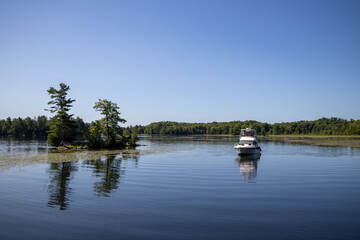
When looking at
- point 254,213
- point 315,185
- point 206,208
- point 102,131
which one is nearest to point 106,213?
point 206,208

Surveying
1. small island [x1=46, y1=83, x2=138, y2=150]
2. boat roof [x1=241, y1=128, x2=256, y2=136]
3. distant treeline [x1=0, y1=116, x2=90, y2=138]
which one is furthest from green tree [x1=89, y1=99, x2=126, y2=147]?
distant treeline [x1=0, y1=116, x2=90, y2=138]

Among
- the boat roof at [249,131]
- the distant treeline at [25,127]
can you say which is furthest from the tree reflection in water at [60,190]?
the distant treeline at [25,127]

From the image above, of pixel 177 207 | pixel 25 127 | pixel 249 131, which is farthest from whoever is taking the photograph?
pixel 25 127

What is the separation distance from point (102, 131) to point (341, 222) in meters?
60.5

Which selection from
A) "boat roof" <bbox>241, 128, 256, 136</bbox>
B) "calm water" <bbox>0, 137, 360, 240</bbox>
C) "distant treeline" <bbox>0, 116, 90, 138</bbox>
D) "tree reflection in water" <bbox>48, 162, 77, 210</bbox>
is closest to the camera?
"calm water" <bbox>0, 137, 360, 240</bbox>

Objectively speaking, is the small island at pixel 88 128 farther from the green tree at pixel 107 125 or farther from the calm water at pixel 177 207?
the calm water at pixel 177 207

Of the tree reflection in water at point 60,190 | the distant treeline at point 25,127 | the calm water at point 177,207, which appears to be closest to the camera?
the calm water at point 177,207

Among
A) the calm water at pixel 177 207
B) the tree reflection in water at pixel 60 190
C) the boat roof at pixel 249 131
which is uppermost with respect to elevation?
the boat roof at pixel 249 131

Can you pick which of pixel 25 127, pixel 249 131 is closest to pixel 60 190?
pixel 249 131

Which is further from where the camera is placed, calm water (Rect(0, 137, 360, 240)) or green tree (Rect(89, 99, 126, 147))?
green tree (Rect(89, 99, 126, 147))

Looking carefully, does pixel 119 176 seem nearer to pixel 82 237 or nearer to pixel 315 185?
pixel 82 237

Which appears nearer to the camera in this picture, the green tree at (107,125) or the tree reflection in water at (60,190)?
the tree reflection in water at (60,190)

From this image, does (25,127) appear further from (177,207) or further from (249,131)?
(177,207)

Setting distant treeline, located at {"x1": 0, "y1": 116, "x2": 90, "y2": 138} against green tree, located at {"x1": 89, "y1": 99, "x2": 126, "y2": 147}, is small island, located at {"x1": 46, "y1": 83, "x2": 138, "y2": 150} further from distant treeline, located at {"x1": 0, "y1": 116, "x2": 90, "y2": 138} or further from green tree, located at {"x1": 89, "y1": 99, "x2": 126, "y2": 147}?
distant treeline, located at {"x1": 0, "y1": 116, "x2": 90, "y2": 138}
